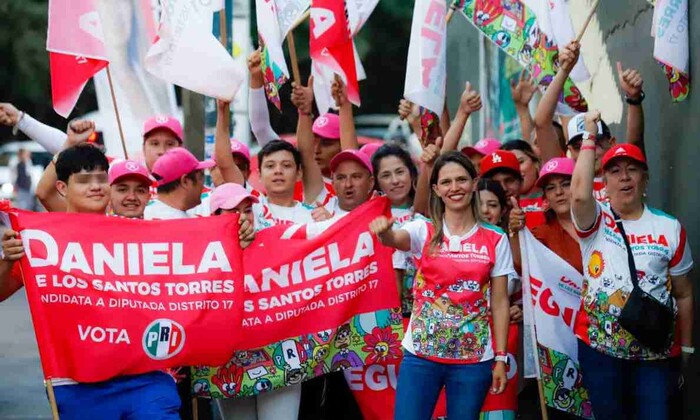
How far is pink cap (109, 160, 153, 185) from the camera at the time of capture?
7699mm

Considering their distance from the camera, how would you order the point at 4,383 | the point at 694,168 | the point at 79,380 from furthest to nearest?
the point at 4,383 < the point at 694,168 < the point at 79,380

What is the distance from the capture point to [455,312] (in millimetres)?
7051

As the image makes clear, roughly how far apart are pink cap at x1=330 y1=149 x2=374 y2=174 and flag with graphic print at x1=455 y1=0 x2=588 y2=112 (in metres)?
1.65

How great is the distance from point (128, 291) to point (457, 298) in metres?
1.71

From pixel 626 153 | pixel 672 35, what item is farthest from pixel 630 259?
pixel 672 35

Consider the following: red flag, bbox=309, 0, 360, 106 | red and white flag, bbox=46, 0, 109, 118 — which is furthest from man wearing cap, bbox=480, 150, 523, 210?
red and white flag, bbox=46, 0, 109, 118

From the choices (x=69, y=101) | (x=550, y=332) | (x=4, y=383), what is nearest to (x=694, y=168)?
(x=550, y=332)

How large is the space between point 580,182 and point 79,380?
110 inches

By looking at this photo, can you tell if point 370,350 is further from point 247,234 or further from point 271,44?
point 271,44

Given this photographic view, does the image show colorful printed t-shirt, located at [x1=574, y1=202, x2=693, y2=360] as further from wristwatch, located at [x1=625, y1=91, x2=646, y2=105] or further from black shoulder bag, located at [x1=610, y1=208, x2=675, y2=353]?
wristwatch, located at [x1=625, y1=91, x2=646, y2=105]

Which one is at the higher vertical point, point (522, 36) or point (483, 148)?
point (522, 36)

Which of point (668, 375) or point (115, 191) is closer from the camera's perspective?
point (668, 375)

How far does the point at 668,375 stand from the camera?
7230 mm

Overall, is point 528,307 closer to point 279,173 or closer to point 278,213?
point 278,213
